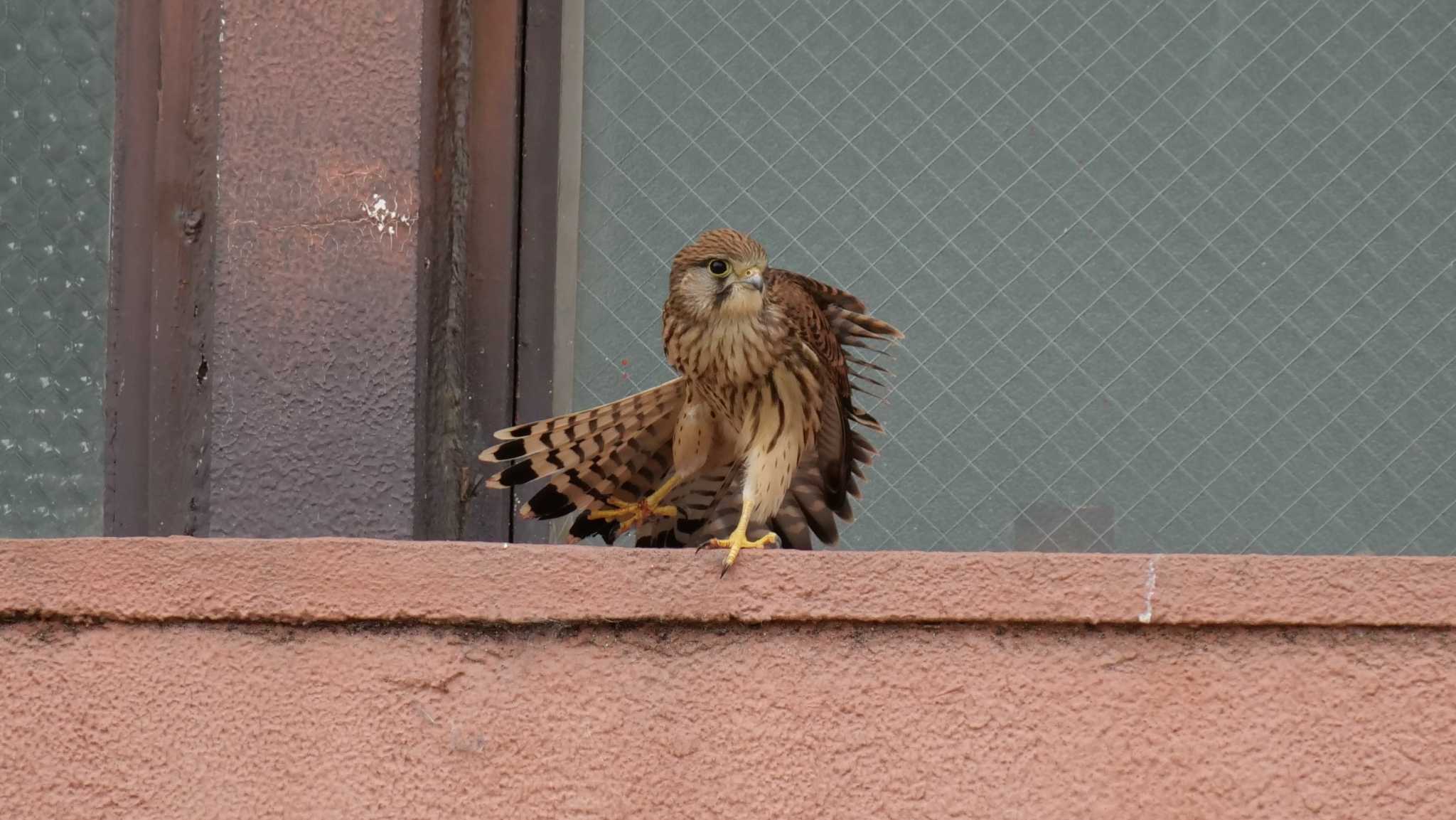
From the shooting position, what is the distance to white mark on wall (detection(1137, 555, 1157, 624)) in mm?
2602

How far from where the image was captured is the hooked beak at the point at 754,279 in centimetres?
310

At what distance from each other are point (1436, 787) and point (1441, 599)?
0.28m

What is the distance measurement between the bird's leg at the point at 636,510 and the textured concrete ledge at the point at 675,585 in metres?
0.59

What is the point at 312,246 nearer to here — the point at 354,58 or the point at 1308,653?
the point at 354,58

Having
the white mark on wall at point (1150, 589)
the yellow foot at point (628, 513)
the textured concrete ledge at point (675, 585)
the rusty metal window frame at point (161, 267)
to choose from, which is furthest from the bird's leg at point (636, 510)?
the white mark on wall at point (1150, 589)

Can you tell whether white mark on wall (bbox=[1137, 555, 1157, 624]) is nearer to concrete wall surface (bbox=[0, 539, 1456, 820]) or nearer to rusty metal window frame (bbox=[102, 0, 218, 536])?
concrete wall surface (bbox=[0, 539, 1456, 820])

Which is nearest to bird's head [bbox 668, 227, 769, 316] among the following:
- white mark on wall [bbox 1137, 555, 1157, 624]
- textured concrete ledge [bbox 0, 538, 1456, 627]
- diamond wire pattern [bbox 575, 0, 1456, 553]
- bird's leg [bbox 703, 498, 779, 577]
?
bird's leg [bbox 703, 498, 779, 577]

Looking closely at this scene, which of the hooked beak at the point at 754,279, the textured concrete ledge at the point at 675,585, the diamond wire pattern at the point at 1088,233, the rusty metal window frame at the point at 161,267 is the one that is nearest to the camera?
the textured concrete ledge at the point at 675,585

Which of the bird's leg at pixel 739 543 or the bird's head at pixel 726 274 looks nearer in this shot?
the bird's leg at pixel 739 543

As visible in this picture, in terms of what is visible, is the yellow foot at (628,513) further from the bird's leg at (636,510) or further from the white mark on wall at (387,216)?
the white mark on wall at (387,216)

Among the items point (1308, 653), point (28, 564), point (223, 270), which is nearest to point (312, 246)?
point (223, 270)

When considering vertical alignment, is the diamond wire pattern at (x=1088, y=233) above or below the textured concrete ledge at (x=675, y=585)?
above

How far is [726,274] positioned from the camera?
3148mm

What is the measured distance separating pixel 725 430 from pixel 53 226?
1483mm
